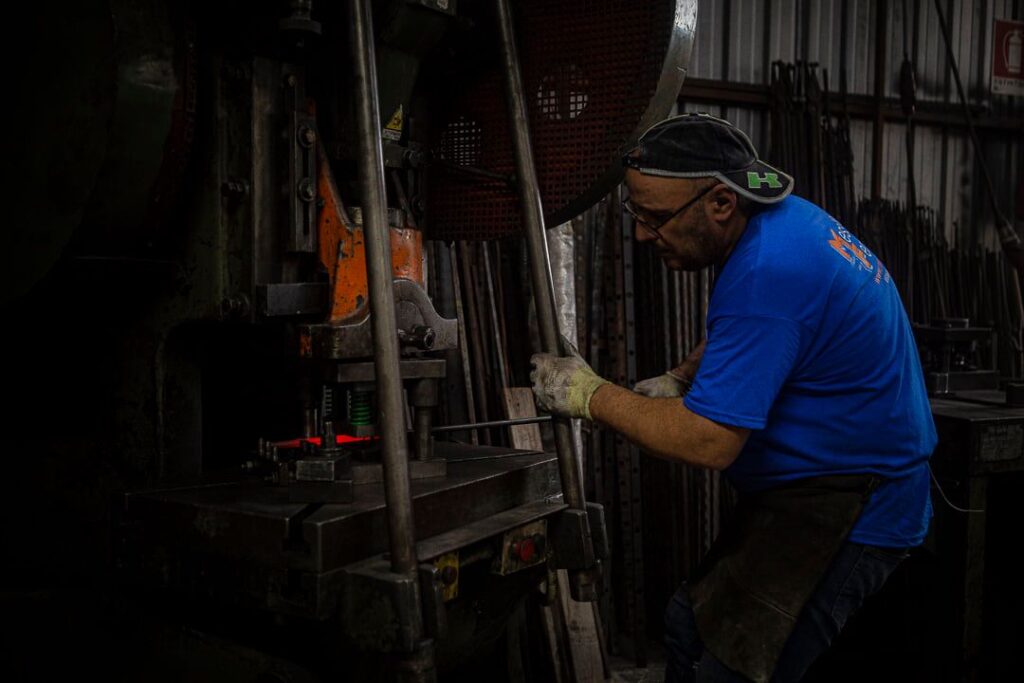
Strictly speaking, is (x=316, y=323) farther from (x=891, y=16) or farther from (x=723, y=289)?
(x=891, y=16)

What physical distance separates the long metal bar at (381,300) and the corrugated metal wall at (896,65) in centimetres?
284

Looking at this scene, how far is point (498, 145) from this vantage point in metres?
2.12

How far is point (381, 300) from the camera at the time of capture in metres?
1.36

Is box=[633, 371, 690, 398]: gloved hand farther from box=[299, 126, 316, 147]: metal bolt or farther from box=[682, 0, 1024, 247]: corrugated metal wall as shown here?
box=[682, 0, 1024, 247]: corrugated metal wall

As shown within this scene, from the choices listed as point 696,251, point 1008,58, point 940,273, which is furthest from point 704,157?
point 1008,58

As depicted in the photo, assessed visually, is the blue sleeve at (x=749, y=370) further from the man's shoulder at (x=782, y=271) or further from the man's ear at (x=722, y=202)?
the man's ear at (x=722, y=202)

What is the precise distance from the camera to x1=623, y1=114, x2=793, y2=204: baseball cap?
5.65ft

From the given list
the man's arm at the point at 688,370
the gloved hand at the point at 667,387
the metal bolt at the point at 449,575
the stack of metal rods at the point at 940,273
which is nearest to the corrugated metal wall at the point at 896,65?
the stack of metal rods at the point at 940,273

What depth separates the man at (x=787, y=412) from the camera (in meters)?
1.64

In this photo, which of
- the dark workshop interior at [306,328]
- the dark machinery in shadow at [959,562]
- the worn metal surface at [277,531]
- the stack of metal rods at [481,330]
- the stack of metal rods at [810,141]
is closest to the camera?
the worn metal surface at [277,531]

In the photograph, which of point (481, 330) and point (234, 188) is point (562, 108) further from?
point (481, 330)

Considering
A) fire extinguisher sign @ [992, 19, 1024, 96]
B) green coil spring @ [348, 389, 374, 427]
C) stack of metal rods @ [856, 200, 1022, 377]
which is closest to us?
green coil spring @ [348, 389, 374, 427]

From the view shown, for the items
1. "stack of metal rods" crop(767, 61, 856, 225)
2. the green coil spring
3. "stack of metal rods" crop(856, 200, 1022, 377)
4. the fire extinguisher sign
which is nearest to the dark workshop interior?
the green coil spring

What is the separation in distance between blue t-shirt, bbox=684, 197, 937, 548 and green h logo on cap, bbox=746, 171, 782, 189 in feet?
0.15
